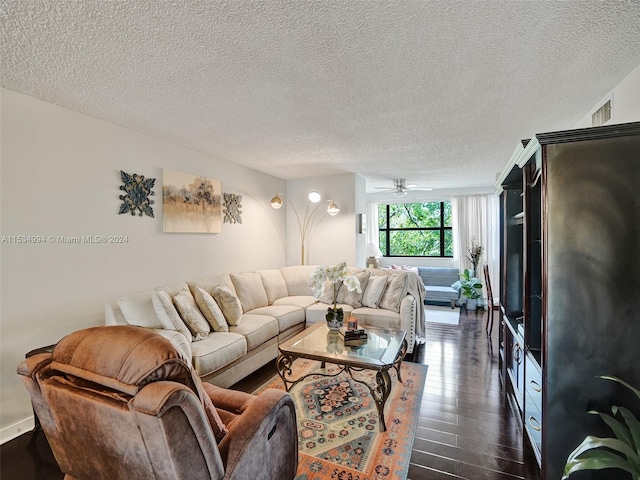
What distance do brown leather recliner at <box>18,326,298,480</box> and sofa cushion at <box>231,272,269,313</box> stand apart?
250 cm

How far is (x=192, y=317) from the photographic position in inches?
107

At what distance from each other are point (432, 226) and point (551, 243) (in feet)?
19.6

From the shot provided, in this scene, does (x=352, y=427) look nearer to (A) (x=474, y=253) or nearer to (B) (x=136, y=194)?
(B) (x=136, y=194)

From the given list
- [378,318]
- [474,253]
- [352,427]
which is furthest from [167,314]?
[474,253]

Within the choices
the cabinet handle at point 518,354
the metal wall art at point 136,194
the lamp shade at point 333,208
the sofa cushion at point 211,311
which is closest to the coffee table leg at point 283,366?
the sofa cushion at point 211,311

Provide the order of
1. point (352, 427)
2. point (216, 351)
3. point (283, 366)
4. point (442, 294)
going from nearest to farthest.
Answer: point (352, 427), point (216, 351), point (283, 366), point (442, 294)

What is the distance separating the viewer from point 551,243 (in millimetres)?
1474

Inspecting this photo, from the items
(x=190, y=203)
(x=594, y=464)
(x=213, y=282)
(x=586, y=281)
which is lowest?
(x=594, y=464)

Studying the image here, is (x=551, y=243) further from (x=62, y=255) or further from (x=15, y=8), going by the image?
(x=62, y=255)

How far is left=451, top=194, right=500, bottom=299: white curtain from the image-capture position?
20.4 ft

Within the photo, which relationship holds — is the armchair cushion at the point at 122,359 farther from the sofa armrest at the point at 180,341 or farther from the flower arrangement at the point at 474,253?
the flower arrangement at the point at 474,253

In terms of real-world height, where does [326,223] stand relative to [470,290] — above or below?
above

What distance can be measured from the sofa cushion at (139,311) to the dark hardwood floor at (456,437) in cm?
92

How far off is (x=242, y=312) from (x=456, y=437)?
2403 millimetres
